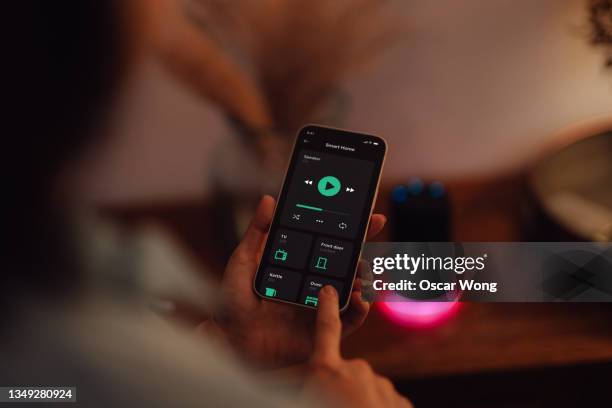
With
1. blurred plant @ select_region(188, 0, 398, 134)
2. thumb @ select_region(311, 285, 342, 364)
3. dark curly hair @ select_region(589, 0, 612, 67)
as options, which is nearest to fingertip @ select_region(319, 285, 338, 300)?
thumb @ select_region(311, 285, 342, 364)

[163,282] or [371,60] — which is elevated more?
[371,60]

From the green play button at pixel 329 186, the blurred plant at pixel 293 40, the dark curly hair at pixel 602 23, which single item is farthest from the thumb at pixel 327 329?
the dark curly hair at pixel 602 23

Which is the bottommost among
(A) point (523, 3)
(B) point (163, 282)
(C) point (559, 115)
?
(B) point (163, 282)

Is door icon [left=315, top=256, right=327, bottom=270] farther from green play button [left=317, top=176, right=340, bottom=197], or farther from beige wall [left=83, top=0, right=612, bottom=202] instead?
beige wall [left=83, top=0, right=612, bottom=202]

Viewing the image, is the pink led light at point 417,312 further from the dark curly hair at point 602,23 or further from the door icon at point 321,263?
the dark curly hair at point 602,23

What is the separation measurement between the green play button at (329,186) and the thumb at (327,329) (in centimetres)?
10

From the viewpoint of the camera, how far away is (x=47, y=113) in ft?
2.39

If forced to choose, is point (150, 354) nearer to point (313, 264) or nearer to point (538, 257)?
point (313, 264)

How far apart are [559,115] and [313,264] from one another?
0.41 metres

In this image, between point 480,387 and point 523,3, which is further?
point 523,3

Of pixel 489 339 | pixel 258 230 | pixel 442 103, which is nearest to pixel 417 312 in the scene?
pixel 489 339

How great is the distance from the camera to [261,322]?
2.27ft

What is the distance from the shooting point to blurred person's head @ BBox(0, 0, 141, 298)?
70 centimetres

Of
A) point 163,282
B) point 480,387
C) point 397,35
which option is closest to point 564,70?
point 397,35
